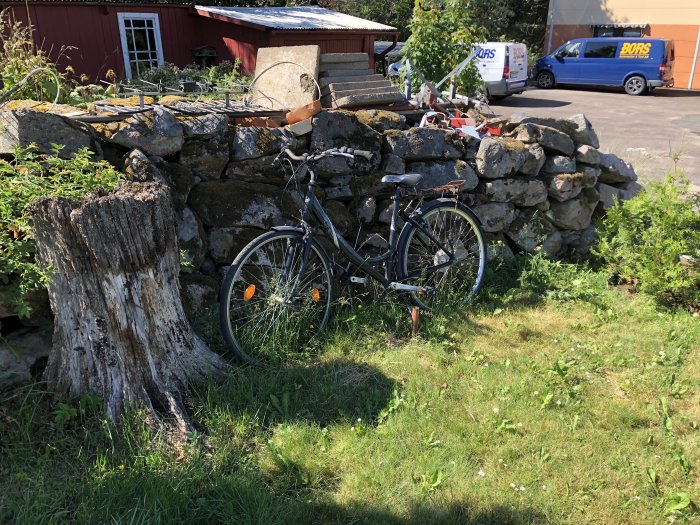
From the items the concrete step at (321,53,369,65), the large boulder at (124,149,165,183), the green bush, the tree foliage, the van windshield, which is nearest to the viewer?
the large boulder at (124,149,165,183)

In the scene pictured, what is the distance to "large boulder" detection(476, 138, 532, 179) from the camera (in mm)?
4887

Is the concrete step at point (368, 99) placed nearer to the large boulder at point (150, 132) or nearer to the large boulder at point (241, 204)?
the large boulder at point (241, 204)

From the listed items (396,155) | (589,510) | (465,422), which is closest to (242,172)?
(396,155)

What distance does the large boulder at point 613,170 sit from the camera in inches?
219

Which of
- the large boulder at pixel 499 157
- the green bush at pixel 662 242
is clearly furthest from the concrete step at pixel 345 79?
the green bush at pixel 662 242

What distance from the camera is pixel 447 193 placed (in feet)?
15.8

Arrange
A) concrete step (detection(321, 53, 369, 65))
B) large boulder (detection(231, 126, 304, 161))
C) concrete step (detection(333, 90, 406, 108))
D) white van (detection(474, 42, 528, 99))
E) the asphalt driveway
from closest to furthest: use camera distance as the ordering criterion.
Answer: large boulder (detection(231, 126, 304, 161)), concrete step (detection(333, 90, 406, 108)), concrete step (detection(321, 53, 369, 65)), the asphalt driveway, white van (detection(474, 42, 528, 99))

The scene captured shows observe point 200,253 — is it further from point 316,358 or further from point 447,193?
point 447,193

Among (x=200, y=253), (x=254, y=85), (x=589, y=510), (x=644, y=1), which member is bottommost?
(x=589, y=510)

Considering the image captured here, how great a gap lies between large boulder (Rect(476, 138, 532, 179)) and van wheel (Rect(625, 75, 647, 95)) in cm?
1785

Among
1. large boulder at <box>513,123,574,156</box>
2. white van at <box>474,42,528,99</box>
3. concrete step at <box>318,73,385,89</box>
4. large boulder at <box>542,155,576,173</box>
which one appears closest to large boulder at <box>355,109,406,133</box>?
concrete step at <box>318,73,385,89</box>

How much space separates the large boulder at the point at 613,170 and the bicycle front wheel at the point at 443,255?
172 cm

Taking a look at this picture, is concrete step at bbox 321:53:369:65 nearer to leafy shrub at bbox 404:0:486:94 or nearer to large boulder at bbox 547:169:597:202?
large boulder at bbox 547:169:597:202

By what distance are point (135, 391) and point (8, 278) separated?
79cm
